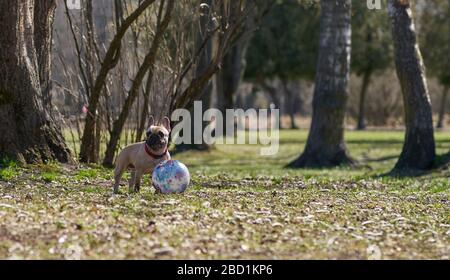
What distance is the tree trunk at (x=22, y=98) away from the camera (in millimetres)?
15773

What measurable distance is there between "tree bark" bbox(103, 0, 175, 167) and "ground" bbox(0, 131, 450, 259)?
3.45 meters

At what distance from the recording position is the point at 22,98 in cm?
1600

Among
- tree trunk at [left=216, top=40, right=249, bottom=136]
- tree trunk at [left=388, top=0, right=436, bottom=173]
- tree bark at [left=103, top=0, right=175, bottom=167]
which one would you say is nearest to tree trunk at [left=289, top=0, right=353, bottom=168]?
tree trunk at [left=388, top=0, right=436, bottom=173]

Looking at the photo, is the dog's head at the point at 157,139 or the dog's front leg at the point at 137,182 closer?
the dog's head at the point at 157,139

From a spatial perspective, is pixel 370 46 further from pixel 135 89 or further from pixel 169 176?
pixel 169 176

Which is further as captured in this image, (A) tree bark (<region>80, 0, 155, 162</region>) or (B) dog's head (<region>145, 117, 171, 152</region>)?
(A) tree bark (<region>80, 0, 155, 162</region>)

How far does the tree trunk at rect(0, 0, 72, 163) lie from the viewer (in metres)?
15.8

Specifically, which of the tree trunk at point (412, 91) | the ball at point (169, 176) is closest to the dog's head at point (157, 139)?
the ball at point (169, 176)

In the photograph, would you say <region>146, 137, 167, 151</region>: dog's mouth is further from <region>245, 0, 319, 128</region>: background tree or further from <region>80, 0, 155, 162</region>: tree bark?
<region>245, 0, 319, 128</region>: background tree

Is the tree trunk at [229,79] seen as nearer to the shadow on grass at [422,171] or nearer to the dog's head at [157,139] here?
the shadow on grass at [422,171]

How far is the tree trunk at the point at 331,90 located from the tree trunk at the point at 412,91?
3.47m

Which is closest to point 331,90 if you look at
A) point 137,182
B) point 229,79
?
point 137,182

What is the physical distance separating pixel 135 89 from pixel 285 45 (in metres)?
38.9

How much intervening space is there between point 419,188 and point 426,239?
7.12 metres
